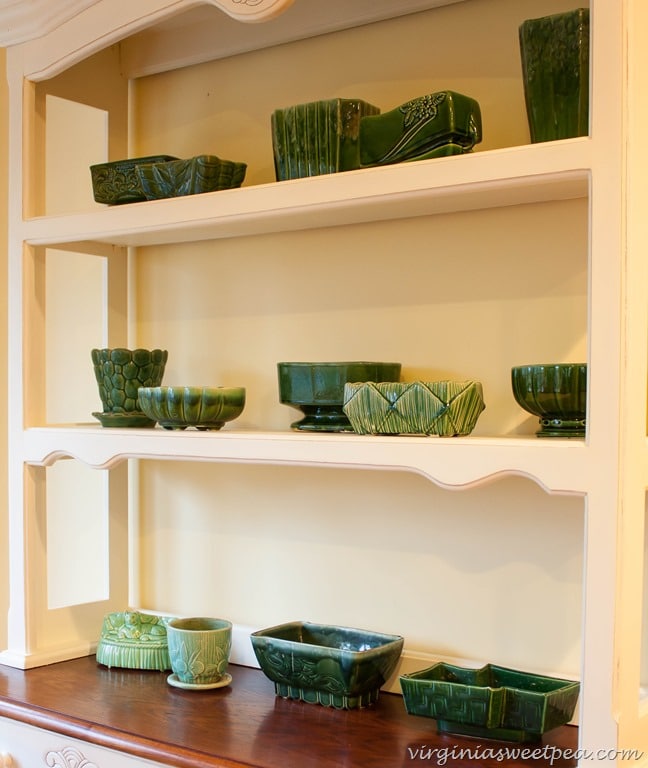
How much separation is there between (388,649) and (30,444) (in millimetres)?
776

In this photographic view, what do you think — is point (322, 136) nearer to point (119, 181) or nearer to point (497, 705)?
point (119, 181)

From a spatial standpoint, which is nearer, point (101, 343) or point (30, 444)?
point (30, 444)

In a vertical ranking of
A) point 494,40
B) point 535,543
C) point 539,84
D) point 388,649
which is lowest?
point 388,649

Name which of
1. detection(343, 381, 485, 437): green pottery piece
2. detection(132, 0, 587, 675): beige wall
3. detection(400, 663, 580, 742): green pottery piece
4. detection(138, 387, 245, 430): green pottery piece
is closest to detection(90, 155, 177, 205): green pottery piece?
detection(132, 0, 587, 675): beige wall

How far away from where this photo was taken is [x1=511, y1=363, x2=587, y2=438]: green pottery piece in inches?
51.8

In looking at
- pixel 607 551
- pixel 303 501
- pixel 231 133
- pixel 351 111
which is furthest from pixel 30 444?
pixel 607 551

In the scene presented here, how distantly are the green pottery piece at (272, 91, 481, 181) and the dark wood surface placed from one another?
0.87m

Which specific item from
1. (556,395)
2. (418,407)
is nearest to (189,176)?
(418,407)

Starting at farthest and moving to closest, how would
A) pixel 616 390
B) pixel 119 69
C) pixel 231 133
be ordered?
pixel 119 69, pixel 231 133, pixel 616 390

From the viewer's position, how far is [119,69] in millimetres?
2029

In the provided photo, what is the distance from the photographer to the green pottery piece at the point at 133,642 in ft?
5.83

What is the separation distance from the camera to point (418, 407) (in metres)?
1.38

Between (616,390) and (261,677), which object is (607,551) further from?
(261,677)

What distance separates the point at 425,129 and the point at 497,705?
846 mm
